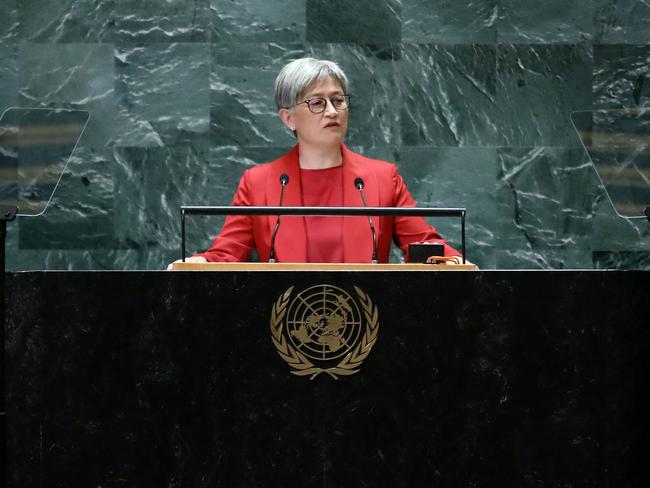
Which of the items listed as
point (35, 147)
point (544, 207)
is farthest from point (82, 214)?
point (544, 207)

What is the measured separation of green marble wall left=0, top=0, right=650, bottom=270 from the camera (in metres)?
4.64

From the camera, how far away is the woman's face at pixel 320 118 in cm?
339

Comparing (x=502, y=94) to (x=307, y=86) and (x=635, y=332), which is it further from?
(x=635, y=332)

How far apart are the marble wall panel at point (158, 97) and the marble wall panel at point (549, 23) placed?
5.18 feet

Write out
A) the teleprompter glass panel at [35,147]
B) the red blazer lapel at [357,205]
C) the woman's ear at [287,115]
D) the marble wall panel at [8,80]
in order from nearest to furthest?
Result: the teleprompter glass panel at [35,147] → the red blazer lapel at [357,205] → the woman's ear at [287,115] → the marble wall panel at [8,80]

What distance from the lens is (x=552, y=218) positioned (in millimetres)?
4645

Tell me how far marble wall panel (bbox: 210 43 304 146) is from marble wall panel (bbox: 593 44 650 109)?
1622mm

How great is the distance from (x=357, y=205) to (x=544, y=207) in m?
1.57

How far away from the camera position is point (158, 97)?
466cm

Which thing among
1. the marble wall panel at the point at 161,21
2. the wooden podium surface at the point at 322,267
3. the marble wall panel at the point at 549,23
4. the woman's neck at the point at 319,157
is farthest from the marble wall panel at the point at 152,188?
the wooden podium surface at the point at 322,267

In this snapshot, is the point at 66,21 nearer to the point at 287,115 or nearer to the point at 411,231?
the point at 287,115

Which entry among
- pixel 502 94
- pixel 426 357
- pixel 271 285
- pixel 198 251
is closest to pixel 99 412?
pixel 271 285

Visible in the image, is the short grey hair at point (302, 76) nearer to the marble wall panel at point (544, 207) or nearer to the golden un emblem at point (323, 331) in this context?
the golden un emblem at point (323, 331)

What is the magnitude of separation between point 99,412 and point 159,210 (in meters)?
2.45
